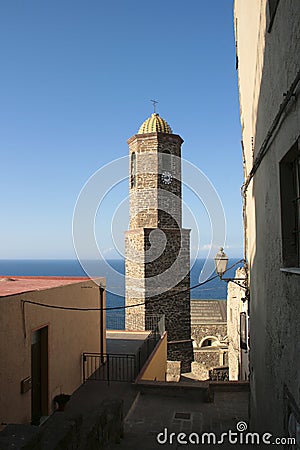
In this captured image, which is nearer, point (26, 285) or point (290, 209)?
point (290, 209)

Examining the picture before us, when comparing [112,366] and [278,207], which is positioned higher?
[278,207]

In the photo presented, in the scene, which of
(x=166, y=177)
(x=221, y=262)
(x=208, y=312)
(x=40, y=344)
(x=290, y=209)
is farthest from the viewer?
(x=208, y=312)

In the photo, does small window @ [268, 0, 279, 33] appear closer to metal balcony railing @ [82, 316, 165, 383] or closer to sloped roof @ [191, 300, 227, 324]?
metal balcony railing @ [82, 316, 165, 383]

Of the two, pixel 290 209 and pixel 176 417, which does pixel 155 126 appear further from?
pixel 290 209

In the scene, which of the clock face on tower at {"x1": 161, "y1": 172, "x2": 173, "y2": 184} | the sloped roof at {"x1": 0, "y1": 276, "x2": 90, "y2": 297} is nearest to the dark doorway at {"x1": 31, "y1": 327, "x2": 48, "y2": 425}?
the sloped roof at {"x1": 0, "y1": 276, "x2": 90, "y2": 297}

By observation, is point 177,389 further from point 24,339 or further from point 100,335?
point 24,339

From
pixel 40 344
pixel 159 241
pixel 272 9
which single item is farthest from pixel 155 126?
pixel 272 9

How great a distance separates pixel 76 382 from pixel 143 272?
38.6 feet

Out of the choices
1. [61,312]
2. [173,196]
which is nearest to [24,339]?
[61,312]

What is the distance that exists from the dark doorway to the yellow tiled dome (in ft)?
53.4

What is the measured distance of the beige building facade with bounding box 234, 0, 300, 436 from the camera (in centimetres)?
335

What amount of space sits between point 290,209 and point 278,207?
0.72ft

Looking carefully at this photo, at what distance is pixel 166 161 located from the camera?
903 inches

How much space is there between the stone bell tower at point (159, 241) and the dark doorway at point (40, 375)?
13076 mm
